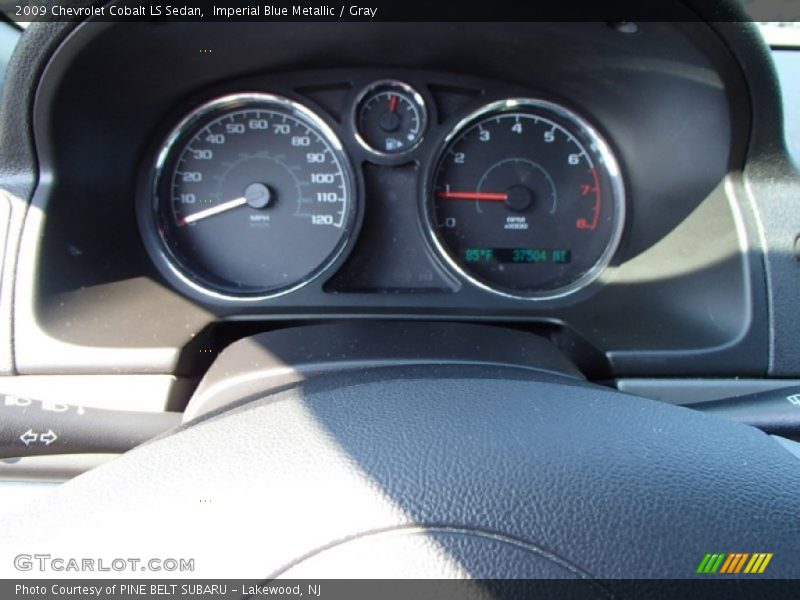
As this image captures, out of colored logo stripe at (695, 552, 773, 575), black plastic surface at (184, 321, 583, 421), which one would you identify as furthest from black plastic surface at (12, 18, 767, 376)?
colored logo stripe at (695, 552, 773, 575)

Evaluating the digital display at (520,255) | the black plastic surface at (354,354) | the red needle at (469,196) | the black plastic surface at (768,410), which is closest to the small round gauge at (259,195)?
the red needle at (469,196)

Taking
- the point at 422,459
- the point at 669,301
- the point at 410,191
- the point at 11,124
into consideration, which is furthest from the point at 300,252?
the point at 422,459

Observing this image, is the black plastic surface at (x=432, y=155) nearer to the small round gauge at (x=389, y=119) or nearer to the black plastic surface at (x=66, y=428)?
the small round gauge at (x=389, y=119)

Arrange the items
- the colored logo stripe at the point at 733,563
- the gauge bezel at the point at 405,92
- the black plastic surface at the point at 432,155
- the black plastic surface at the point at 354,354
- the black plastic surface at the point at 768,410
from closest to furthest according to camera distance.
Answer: the colored logo stripe at the point at 733,563 → the black plastic surface at the point at 354,354 → the black plastic surface at the point at 768,410 → the black plastic surface at the point at 432,155 → the gauge bezel at the point at 405,92

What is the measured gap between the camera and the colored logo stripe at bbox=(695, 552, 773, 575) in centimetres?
97

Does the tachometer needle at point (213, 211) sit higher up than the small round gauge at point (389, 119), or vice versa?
the small round gauge at point (389, 119)

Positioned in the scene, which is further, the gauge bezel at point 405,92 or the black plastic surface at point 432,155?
the gauge bezel at point 405,92

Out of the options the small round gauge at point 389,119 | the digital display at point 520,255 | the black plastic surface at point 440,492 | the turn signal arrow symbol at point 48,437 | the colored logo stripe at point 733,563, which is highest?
the small round gauge at point 389,119

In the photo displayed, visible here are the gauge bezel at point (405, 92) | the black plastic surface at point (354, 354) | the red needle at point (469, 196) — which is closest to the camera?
the black plastic surface at point (354, 354)

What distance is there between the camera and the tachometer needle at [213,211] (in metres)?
2.80

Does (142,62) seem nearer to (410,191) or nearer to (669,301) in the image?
(410,191)

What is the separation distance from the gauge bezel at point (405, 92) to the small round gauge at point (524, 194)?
0.12 metres

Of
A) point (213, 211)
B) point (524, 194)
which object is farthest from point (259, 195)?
point (524, 194)

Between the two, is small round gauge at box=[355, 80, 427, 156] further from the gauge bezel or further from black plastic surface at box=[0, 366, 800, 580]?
black plastic surface at box=[0, 366, 800, 580]
